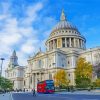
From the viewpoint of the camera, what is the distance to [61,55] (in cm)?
9438

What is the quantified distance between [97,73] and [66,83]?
1145 cm

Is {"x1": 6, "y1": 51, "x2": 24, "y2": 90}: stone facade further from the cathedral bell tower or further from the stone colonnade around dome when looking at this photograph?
the stone colonnade around dome

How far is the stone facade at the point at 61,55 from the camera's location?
91250 millimetres

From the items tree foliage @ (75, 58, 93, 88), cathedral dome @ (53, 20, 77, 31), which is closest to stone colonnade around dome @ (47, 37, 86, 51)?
cathedral dome @ (53, 20, 77, 31)

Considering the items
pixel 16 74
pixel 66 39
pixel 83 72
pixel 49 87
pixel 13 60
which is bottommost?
pixel 49 87

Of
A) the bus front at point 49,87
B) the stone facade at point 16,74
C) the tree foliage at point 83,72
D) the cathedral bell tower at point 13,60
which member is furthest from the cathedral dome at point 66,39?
the bus front at point 49,87

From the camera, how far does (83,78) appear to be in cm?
7194

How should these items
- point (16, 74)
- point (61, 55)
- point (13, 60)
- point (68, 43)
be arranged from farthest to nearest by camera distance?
Result: 1. point (13, 60)
2. point (16, 74)
3. point (68, 43)
4. point (61, 55)

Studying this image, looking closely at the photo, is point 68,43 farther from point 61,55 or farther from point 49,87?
point 49,87

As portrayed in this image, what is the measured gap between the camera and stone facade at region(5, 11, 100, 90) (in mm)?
91250

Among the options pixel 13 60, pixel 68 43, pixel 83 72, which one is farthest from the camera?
pixel 13 60

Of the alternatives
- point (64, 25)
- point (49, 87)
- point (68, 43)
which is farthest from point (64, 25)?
point (49, 87)

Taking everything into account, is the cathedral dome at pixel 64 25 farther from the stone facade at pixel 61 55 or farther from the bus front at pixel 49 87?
the bus front at pixel 49 87

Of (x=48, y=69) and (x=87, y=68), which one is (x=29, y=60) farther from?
(x=87, y=68)
